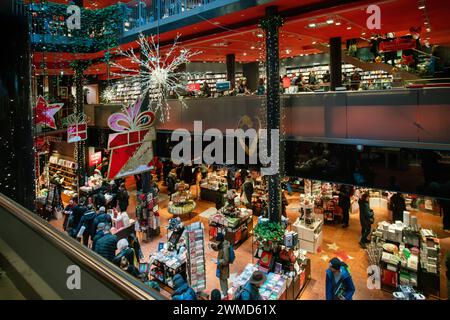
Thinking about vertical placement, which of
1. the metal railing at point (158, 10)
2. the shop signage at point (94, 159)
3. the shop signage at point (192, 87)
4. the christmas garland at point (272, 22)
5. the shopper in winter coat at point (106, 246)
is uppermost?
the metal railing at point (158, 10)

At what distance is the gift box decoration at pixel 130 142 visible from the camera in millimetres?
7586

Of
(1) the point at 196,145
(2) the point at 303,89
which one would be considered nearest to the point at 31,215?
(1) the point at 196,145

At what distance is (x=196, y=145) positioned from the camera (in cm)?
1080

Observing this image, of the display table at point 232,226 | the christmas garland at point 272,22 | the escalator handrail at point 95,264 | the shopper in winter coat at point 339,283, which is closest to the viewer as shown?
the escalator handrail at point 95,264

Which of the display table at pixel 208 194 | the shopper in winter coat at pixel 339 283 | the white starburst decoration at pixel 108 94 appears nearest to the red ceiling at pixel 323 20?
the shopper in winter coat at pixel 339 283

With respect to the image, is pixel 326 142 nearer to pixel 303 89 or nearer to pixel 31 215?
pixel 303 89

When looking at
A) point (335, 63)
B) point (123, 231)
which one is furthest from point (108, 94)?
point (335, 63)

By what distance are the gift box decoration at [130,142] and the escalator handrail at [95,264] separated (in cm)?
599

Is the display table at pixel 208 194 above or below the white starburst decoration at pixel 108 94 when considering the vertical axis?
below

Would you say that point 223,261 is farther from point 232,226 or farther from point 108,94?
point 108,94

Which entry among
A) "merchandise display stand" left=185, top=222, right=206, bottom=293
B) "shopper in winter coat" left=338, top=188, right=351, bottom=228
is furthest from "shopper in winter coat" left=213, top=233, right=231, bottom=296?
"shopper in winter coat" left=338, top=188, right=351, bottom=228

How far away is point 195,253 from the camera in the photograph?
6465mm

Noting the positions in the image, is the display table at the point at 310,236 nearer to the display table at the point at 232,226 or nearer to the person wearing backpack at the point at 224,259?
the display table at the point at 232,226

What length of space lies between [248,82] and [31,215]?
18.7 metres
